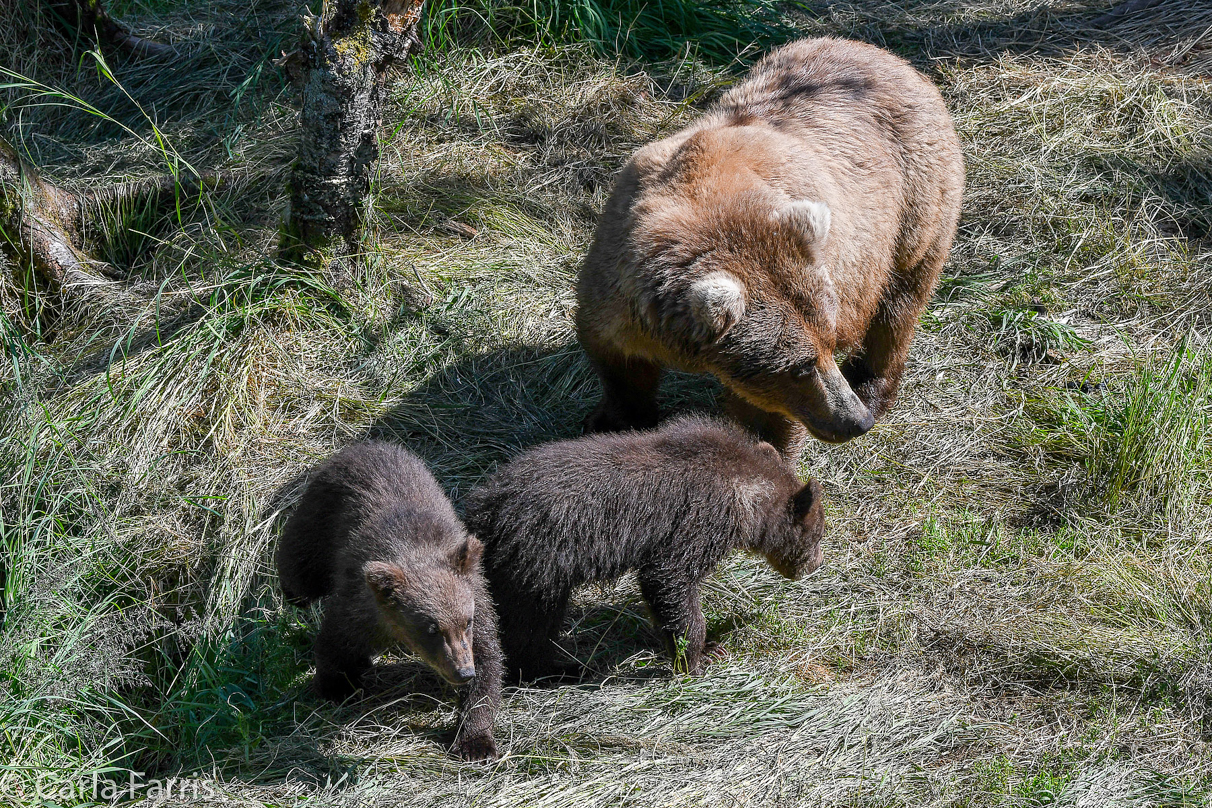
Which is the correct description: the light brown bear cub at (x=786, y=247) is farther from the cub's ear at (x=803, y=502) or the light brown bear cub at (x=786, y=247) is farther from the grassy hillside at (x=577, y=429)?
the grassy hillside at (x=577, y=429)

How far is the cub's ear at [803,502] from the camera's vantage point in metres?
4.66

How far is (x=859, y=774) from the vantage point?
13.1ft

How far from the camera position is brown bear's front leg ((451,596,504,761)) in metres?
4.05

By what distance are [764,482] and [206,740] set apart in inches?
103

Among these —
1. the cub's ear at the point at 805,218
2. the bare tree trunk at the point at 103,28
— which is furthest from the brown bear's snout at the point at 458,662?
the bare tree trunk at the point at 103,28

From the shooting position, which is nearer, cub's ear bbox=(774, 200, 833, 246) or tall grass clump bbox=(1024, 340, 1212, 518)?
cub's ear bbox=(774, 200, 833, 246)

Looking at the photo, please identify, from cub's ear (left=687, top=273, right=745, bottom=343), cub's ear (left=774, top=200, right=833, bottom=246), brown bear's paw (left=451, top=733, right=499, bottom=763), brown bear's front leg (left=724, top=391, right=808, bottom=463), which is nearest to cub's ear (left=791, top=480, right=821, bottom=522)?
brown bear's front leg (left=724, top=391, right=808, bottom=463)

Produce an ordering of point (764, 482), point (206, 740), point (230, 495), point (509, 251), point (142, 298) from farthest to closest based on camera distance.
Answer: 1. point (509, 251)
2. point (142, 298)
3. point (230, 495)
4. point (764, 482)
5. point (206, 740)

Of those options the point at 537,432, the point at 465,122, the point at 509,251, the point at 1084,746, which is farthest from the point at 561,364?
the point at 1084,746

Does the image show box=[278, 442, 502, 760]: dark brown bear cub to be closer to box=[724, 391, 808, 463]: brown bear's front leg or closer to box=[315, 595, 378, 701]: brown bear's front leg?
box=[315, 595, 378, 701]: brown bear's front leg

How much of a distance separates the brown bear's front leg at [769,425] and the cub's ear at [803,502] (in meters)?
0.51

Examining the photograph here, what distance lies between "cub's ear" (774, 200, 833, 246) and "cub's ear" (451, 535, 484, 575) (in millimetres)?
1996

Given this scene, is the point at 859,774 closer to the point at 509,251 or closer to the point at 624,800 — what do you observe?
the point at 624,800

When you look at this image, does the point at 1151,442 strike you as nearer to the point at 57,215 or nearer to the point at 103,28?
the point at 57,215
